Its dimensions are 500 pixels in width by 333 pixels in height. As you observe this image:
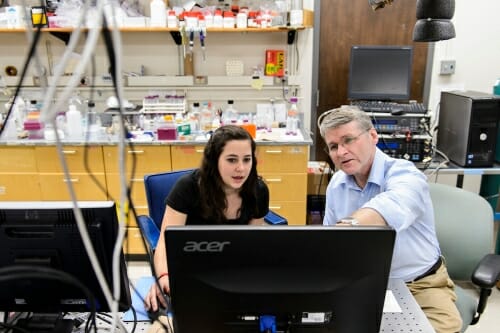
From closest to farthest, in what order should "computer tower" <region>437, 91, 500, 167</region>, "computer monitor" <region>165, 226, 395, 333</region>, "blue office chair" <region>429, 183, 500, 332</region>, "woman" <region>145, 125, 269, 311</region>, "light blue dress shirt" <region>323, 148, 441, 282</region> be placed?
1. "computer monitor" <region>165, 226, 395, 333</region>
2. "light blue dress shirt" <region>323, 148, 441, 282</region>
3. "blue office chair" <region>429, 183, 500, 332</region>
4. "woman" <region>145, 125, 269, 311</region>
5. "computer tower" <region>437, 91, 500, 167</region>

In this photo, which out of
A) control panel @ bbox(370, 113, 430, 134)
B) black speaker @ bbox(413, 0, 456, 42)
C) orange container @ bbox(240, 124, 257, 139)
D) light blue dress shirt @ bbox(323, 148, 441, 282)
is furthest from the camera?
orange container @ bbox(240, 124, 257, 139)

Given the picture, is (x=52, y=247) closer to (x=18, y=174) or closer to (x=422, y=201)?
(x=422, y=201)

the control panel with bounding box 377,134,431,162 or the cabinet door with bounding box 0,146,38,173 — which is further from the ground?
the control panel with bounding box 377,134,431,162

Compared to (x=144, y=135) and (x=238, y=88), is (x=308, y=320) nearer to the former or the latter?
(x=144, y=135)

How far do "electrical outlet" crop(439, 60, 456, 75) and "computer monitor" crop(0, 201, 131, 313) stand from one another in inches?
126

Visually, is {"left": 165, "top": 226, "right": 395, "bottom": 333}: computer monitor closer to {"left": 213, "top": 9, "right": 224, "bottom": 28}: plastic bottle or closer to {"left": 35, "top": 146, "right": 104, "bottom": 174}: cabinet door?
{"left": 35, "top": 146, "right": 104, "bottom": 174}: cabinet door

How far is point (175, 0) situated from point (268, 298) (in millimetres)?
2990

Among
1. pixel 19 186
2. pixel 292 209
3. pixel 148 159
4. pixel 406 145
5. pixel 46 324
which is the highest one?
pixel 406 145

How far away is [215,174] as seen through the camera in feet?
6.24

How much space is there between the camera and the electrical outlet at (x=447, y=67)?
3.39m

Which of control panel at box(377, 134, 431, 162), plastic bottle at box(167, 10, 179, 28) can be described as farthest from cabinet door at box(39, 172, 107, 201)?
control panel at box(377, 134, 431, 162)

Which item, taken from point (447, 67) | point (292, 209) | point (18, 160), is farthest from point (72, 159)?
point (447, 67)

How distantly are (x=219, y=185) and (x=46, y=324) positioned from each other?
36.6 inches

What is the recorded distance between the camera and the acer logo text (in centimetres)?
77
